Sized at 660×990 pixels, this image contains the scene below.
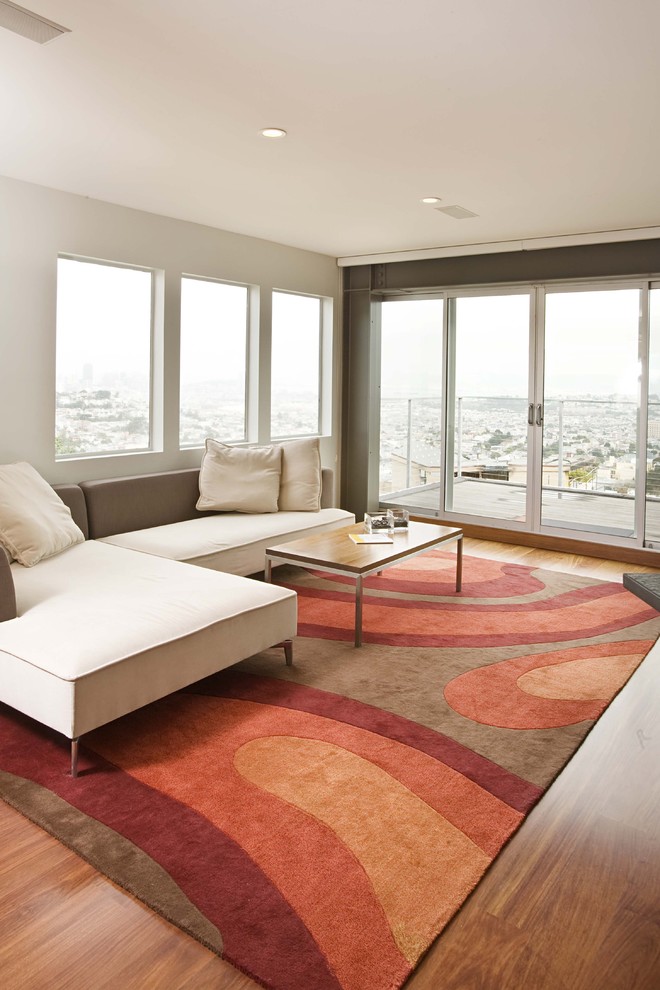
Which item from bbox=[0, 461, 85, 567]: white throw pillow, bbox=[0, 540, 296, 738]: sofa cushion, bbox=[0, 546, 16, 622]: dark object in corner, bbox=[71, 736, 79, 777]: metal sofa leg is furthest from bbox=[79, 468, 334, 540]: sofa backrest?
bbox=[71, 736, 79, 777]: metal sofa leg

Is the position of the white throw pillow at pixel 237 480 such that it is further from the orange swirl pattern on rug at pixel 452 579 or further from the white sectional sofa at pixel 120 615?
the orange swirl pattern on rug at pixel 452 579

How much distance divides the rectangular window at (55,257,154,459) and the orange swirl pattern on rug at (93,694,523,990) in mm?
2422

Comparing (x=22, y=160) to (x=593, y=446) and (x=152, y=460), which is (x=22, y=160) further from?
(x=593, y=446)

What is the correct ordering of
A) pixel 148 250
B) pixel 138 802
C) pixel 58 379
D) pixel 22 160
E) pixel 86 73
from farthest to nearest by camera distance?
pixel 148 250, pixel 58 379, pixel 22 160, pixel 86 73, pixel 138 802

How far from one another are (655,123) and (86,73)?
2.33 metres

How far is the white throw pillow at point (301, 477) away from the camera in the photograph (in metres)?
5.41

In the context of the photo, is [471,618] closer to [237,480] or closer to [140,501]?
[237,480]

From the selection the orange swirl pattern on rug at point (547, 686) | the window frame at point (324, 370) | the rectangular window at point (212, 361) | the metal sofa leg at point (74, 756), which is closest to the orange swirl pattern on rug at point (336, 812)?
the metal sofa leg at point (74, 756)

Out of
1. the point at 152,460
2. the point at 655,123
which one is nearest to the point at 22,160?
the point at 152,460

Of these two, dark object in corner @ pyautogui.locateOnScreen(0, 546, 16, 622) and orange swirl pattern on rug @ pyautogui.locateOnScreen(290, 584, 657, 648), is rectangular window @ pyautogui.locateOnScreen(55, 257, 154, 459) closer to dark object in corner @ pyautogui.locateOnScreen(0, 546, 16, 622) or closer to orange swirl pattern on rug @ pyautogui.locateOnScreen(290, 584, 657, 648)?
orange swirl pattern on rug @ pyautogui.locateOnScreen(290, 584, 657, 648)

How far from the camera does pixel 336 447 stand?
7.15 m

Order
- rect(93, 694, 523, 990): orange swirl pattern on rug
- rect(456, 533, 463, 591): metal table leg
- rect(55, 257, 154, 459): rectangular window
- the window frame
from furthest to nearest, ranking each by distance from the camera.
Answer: the window frame → rect(55, 257, 154, 459): rectangular window → rect(456, 533, 463, 591): metal table leg → rect(93, 694, 523, 990): orange swirl pattern on rug

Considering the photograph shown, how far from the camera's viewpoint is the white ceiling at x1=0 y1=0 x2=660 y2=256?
239cm

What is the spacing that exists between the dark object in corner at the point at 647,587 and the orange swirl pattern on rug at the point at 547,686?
1.88 m
